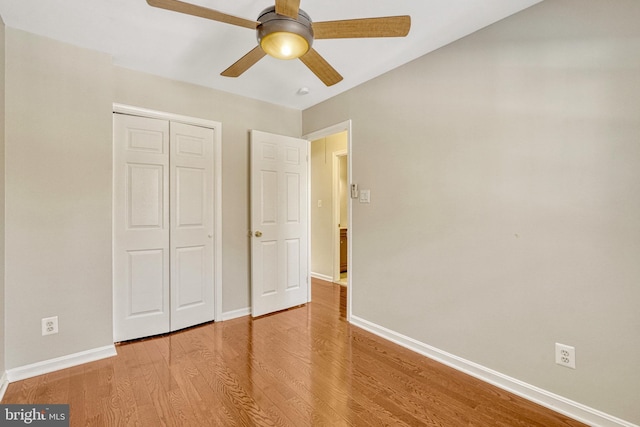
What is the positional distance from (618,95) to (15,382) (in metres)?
4.17

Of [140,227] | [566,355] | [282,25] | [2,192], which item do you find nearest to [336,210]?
[140,227]

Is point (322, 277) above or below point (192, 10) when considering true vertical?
below

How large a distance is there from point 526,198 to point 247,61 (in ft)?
6.51

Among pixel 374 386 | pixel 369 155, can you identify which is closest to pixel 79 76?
pixel 369 155

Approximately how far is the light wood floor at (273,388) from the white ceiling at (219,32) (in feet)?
8.22

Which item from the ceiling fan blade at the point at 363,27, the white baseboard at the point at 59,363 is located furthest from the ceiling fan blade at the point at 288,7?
the white baseboard at the point at 59,363

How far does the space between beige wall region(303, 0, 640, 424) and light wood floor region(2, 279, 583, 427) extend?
0.29 metres

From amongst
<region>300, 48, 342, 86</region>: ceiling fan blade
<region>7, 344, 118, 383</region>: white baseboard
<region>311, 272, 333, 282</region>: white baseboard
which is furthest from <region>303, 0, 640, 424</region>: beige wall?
<region>7, 344, 118, 383</region>: white baseboard

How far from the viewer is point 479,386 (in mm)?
A: 1973

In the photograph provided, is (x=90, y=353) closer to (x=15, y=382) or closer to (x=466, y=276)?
(x=15, y=382)

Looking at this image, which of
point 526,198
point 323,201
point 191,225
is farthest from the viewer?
point 323,201

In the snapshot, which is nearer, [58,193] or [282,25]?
[282,25]

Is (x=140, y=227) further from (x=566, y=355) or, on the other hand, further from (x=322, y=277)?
(x=566, y=355)

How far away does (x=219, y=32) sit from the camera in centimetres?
209
